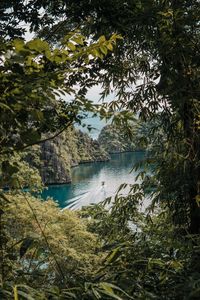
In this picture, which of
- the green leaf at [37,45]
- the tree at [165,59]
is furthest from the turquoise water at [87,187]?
the green leaf at [37,45]

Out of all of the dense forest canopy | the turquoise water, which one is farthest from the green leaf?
the turquoise water

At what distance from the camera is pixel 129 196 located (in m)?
4.52

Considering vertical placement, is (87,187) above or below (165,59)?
below

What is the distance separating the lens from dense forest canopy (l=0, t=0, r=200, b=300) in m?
1.08

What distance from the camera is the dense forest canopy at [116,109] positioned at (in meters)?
1.08

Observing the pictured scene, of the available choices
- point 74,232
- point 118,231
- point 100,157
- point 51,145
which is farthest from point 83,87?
point 100,157

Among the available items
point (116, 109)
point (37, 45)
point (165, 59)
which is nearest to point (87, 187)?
point (116, 109)

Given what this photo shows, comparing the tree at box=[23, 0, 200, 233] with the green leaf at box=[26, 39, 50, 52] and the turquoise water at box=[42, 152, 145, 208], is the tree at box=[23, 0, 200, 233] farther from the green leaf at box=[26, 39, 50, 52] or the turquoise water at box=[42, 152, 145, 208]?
the turquoise water at box=[42, 152, 145, 208]

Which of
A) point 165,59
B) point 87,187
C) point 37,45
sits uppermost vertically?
point 165,59

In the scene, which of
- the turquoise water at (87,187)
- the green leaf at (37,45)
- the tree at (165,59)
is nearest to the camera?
the green leaf at (37,45)

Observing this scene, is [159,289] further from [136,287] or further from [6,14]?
[6,14]

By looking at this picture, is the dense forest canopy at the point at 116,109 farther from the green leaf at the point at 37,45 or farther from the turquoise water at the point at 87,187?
the turquoise water at the point at 87,187

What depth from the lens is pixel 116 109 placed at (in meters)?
3.47

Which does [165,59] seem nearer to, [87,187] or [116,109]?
[116,109]
